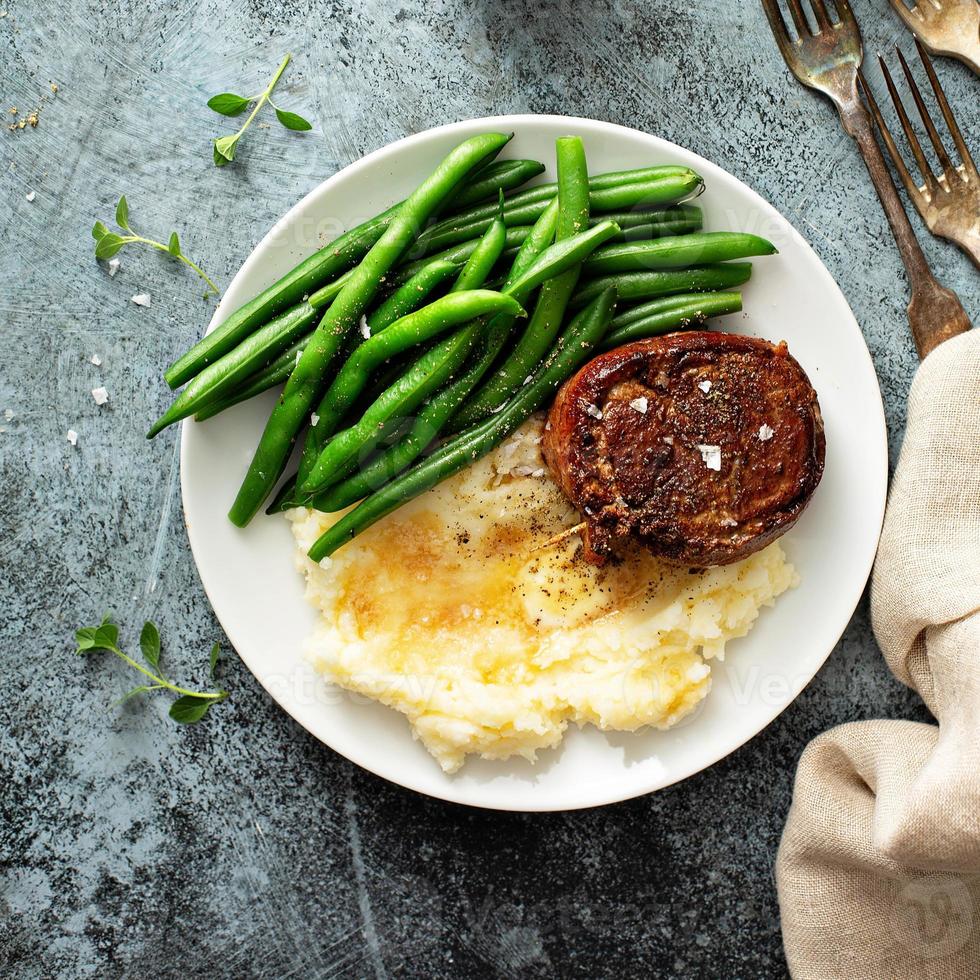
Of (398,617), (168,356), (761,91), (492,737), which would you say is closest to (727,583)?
(492,737)

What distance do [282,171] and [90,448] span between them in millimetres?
1559

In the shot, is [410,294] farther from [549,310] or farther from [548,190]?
[548,190]

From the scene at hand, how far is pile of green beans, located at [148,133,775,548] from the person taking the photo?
131 inches

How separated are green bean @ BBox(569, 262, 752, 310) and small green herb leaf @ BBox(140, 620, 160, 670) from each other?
2.35 m

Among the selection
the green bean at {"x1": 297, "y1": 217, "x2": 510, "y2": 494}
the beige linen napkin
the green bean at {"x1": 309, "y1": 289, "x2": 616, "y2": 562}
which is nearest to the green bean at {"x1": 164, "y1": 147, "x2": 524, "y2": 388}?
the green bean at {"x1": 297, "y1": 217, "x2": 510, "y2": 494}

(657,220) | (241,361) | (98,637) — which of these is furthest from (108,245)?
(657,220)

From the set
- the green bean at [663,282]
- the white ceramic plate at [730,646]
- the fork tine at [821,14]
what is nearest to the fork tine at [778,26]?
the fork tine at [821,14]

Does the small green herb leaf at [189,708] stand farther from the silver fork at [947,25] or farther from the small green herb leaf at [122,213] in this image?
the silver fork at [947,25]

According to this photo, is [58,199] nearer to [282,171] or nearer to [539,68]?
[282,171]

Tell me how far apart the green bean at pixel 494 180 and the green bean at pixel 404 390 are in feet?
0.63

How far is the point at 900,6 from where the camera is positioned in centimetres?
381

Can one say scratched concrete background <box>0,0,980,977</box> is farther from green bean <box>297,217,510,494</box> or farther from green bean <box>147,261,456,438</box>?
green bean <box>297,217,510,494</box>

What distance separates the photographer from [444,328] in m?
3.27

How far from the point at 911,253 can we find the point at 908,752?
2.22m
